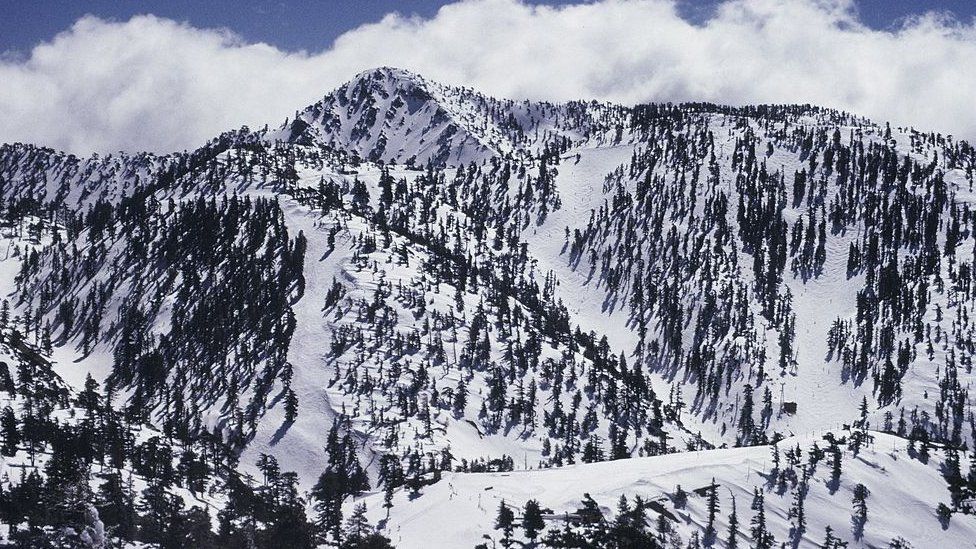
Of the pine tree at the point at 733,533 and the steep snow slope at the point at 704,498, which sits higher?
the steep snow slope at the point at 704,498

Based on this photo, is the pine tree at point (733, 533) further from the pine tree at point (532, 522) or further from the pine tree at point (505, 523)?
the pine tree at point (505, 523)

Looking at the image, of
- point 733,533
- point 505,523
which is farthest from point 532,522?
point 733,533

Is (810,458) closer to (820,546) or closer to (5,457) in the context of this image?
(820,546)

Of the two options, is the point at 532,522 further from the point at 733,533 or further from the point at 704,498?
the point at 733,533

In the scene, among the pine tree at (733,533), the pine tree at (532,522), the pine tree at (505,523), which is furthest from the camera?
the pine tree at (733,533)

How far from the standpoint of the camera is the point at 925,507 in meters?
177

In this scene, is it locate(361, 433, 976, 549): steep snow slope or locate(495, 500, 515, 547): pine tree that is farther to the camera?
locate(361, 433, 976, 549): steep snow slope

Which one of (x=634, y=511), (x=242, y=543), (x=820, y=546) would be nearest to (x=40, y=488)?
(x=242, y=543)

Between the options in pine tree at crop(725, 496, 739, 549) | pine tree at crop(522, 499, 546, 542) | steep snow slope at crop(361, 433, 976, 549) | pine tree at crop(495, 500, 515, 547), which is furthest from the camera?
steep snow slope at crop(361, 433, 976, 549)


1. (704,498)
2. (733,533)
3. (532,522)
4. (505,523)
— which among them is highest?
(704,498)

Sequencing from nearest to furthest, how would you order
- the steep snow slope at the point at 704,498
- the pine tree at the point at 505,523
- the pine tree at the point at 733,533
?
the pine tree at the point at 505,523, the pine tree at the point at 733,533, the steep snow slope at the point at 704,498

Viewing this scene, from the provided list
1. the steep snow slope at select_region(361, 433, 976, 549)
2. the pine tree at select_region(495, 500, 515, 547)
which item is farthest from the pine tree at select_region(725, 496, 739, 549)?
the pine tree at select_region(495, 500, 515, 547)

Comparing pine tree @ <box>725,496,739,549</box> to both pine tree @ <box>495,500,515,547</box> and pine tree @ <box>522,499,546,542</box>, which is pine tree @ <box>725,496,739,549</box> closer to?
pine tree @ <box>522,499,546,542</box>

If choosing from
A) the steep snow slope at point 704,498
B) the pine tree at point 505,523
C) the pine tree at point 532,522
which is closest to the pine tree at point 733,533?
the steep snow slope at point 704,498
